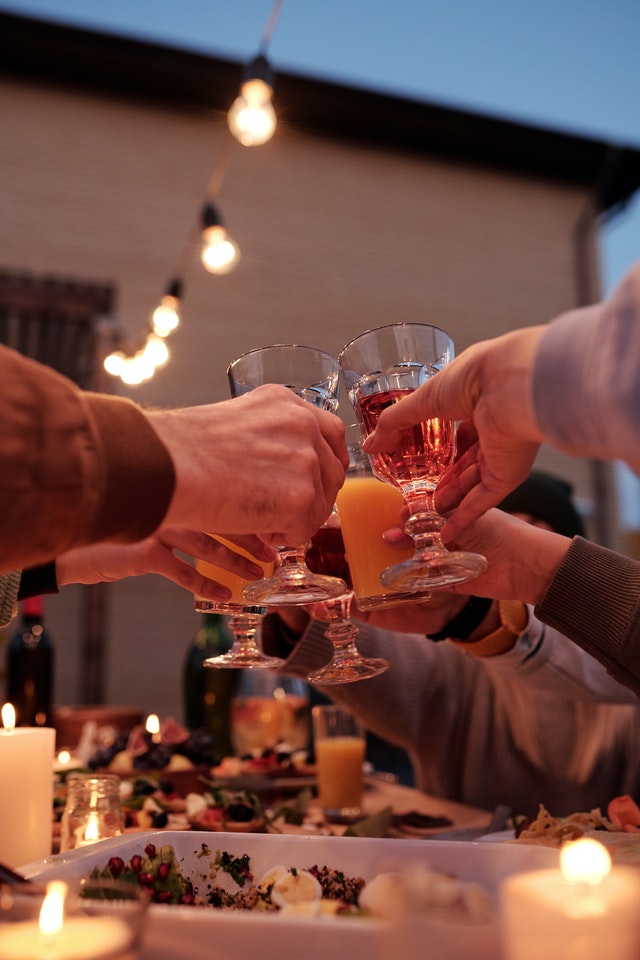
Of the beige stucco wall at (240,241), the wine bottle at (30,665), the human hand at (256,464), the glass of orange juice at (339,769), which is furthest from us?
the beige stucco wall at (240,241)

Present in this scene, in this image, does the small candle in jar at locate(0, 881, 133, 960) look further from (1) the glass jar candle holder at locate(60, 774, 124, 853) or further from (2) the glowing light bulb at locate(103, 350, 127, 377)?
(2) the glowing light bulb at locate(103, 350, 127, 377)

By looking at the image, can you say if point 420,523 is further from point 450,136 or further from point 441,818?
point 450,136

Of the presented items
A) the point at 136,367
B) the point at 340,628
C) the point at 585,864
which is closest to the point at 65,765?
the point at 340,628

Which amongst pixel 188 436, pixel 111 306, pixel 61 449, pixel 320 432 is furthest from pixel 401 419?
pixel 111 306

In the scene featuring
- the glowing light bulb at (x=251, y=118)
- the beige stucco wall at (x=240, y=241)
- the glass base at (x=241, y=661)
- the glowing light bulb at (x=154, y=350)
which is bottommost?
the glass base at (x=241, y=661)

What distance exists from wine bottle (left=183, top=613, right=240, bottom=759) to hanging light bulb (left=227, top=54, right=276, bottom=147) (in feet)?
6.60

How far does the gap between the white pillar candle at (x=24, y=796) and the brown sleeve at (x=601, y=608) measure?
73 centimetres

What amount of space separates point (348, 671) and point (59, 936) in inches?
29.1

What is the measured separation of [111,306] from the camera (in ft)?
24.1

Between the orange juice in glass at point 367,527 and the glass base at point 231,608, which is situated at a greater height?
the orange juice in glass at point 367,527

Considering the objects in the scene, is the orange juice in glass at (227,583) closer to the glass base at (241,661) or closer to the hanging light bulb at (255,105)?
the glass base at (241,661)

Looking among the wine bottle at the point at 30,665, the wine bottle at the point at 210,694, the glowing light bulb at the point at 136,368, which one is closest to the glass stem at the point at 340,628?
the wine bottle at the point at 30,665

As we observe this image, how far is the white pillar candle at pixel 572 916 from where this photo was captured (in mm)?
431

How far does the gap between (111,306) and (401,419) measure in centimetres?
681
